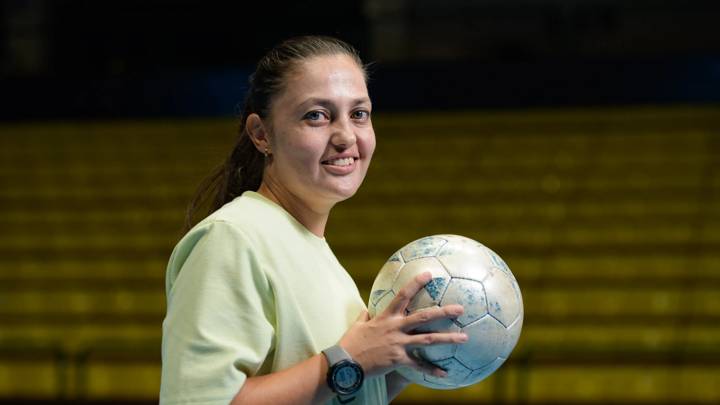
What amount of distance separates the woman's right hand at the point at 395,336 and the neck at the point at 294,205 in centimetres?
27

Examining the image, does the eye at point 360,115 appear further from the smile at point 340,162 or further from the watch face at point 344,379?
the watch face at point 344,379

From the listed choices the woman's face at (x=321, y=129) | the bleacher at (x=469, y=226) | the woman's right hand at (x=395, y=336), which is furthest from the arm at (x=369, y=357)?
the bleacher at (x=469, y=226)

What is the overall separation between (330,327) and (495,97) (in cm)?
582

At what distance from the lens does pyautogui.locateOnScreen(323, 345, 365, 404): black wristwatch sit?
1.30 metres

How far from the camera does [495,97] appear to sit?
7.06 m

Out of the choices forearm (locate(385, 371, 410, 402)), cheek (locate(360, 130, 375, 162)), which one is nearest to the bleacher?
forearm (locate(385, 371, 410, 402))

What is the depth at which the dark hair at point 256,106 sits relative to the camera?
4.86 feet

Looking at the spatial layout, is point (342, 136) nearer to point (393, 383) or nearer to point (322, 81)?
point (322, 81)

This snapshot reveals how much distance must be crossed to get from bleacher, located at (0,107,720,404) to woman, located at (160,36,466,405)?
3.81 m

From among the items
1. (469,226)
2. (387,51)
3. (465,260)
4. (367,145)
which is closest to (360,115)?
(367,145)

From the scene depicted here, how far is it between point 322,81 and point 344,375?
18.0 inches

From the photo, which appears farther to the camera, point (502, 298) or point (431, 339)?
point (502, 298)

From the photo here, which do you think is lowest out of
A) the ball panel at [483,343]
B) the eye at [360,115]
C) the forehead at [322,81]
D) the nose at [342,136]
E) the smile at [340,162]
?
the ball panel at [483,343]

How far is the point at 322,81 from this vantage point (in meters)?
1.45
